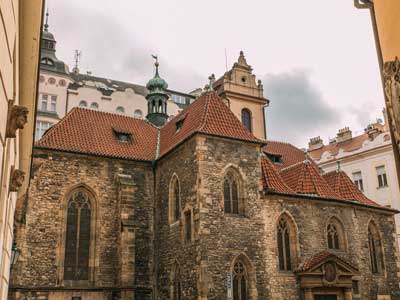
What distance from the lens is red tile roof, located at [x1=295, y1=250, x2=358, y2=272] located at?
22734 millimetres

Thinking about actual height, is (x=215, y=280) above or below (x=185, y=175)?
below

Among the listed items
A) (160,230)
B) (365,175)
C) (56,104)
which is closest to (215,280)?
(160,230)

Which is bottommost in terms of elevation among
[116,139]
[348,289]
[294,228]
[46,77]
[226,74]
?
[348,289]

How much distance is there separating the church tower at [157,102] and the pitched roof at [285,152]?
736 centimetres

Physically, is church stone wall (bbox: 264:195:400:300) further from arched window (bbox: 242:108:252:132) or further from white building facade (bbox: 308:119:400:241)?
arched window (bbox: 242:108:252:132)

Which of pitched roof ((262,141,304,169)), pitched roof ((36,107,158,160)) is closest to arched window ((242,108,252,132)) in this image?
pitched roof ((262,141,304,169))

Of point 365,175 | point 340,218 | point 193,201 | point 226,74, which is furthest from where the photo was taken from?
point 365,175

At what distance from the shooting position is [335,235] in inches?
997

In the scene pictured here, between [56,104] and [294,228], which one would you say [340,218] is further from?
[56,104]

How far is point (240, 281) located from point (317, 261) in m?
4.37

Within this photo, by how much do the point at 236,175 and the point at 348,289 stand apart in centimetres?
803

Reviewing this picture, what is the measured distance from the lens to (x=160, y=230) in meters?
24.2

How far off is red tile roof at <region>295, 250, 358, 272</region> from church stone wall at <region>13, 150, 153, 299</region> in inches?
302

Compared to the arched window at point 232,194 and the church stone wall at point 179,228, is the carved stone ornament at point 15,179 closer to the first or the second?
the church stone wall at point 179,228
